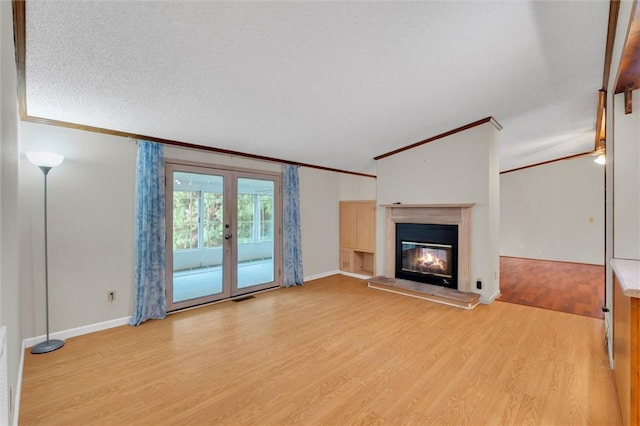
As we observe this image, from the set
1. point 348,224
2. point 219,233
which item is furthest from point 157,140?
point 348,224

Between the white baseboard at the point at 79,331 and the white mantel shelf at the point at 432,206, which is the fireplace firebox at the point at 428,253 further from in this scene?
the white baseboard at the point at 79,331

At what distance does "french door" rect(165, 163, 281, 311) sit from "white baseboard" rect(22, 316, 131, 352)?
1.91 feet

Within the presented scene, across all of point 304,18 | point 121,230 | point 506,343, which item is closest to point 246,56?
point 304,18

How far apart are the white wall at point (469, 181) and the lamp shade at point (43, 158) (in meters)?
4.69

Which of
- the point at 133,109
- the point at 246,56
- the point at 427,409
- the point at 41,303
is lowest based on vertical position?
the point at 427,409

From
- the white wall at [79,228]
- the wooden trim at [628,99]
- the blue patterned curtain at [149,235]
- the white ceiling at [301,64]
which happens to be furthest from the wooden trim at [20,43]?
the wooden trim at [628,99]

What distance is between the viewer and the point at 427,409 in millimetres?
2037

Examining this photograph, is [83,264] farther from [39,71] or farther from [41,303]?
[39,71]

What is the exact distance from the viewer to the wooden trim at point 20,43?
5.61 ft

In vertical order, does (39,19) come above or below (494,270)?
above

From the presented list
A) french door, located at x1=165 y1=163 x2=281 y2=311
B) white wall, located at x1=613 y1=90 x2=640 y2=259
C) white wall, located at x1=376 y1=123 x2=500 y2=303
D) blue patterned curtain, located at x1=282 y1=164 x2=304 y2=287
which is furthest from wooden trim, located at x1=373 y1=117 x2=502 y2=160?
french door, located at x1=165 y1=163 x2=281 y2=311

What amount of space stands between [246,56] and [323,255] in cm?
435

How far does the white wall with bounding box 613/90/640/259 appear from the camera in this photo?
2303 millimetres

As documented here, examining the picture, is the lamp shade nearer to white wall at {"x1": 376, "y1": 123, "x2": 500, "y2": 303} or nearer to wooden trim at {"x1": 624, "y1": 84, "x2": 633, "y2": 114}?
white wall at {"x1": 376, "y1": 123, "x2": 500, "y2": 303}
